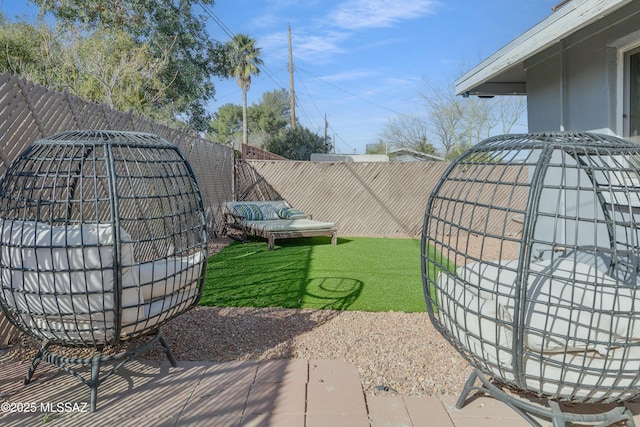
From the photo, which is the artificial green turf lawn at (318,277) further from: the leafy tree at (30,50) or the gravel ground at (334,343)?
the leafy tree at (30,50)

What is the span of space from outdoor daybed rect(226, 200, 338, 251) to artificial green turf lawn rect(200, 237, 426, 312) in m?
0.27

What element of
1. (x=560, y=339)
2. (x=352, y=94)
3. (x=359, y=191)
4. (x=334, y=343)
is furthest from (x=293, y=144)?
(x=560, y=339)

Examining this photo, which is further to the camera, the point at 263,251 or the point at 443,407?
the point at 263,251

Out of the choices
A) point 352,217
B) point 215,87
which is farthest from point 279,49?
point 352,217

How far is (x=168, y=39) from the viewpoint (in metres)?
14.5

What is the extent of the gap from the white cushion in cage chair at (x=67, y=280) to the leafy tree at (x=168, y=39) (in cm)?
1141

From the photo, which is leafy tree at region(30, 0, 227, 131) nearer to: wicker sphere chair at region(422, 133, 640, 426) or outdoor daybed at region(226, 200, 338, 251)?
outdoor daybed at region(226, 200, 338, 251)

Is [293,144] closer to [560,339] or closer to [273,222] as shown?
[273,222]

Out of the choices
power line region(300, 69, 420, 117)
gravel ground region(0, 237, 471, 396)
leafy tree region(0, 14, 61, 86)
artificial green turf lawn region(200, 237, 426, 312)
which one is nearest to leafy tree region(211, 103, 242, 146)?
power line region(300, 69, 420, 117)

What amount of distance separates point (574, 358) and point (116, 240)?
2.46m

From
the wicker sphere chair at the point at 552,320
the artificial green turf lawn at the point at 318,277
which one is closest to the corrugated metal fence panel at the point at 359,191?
the artificial green turf lawn at the point at 318,277

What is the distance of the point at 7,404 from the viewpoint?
235 cm

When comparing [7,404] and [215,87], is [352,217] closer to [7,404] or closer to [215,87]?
[7,404]

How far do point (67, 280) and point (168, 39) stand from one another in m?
14.5
